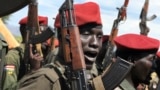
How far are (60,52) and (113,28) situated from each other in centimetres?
492

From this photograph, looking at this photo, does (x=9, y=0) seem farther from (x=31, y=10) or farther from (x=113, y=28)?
(x=113, y=28)

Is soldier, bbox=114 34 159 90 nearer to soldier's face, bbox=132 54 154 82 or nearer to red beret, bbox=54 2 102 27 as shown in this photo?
soldier's face, bbox=132 54 154 82

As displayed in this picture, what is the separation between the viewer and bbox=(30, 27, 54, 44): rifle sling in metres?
4.84

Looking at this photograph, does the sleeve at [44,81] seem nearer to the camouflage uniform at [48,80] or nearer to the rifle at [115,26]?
the camouflage uniform at [48,80]

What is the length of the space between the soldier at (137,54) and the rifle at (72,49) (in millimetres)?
A: 985

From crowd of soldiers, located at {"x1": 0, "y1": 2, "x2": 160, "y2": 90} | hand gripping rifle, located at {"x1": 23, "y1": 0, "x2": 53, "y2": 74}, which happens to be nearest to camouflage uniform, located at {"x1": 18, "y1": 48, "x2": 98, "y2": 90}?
crowd of soldiers, located at {"x1": 0, "y1": 2, "x2": 160, "y2": 90}

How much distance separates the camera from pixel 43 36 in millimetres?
5102

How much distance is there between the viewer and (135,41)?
14.7ft

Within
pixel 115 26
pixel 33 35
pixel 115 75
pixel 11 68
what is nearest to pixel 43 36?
pixel 33 35

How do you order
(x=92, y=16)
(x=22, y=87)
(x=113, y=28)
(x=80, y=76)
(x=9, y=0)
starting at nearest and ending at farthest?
(x=9, y=0) < (x=80, y=76) < (x=22, y=87) < (x=92, y=16) < (x=113, y=28)

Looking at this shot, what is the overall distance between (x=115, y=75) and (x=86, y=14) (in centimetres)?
60

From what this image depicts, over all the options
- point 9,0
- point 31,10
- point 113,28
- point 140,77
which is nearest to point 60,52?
point 140,77

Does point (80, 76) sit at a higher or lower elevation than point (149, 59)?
higher

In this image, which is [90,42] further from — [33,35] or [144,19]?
[144,19]
